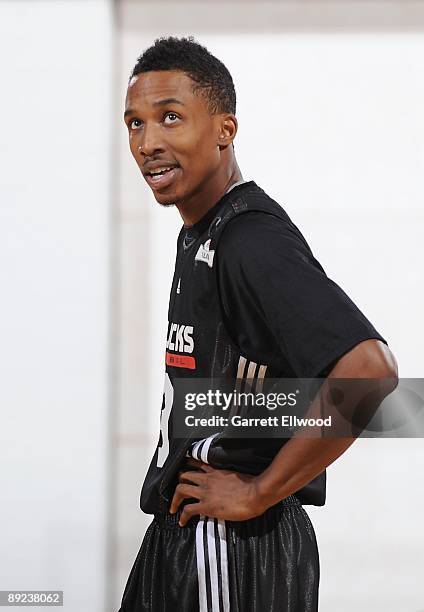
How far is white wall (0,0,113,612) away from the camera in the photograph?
4.16ft

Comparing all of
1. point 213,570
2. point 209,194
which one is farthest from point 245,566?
point 209,194

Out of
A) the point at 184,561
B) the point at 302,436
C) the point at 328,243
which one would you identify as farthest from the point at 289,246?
the point at 328,243

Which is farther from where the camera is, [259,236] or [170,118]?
[170,118]

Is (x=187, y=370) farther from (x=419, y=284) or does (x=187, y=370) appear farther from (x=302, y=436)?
(x=419, y=284)

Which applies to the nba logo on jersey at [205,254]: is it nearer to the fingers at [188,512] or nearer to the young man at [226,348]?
the young man at [226,348]

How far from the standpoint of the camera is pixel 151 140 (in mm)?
896

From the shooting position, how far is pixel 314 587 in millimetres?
858

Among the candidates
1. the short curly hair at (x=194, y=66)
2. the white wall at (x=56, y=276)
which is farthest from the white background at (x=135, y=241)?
the short curly hair at (x=194, y=66)

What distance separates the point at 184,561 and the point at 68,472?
452 millimetres

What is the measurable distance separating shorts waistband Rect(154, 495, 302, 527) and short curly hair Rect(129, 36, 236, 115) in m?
0.44

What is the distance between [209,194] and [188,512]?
350 mm

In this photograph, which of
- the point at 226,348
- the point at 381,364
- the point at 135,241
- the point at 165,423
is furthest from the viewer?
the point at 135,241

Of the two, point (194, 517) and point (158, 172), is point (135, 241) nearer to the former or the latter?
point (158, 172)

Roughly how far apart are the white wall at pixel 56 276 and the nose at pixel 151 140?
1.32 feet
